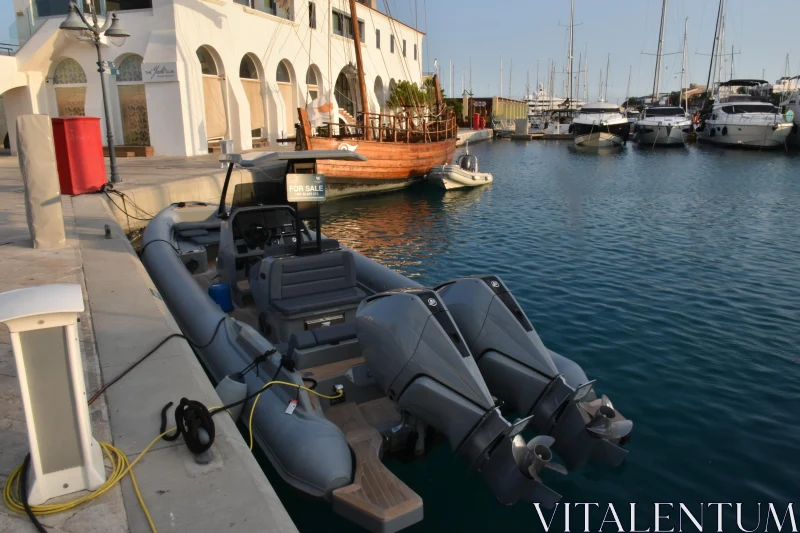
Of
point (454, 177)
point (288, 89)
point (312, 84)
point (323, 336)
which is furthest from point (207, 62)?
point (323, 336)

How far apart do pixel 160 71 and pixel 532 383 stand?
2240 centimetres

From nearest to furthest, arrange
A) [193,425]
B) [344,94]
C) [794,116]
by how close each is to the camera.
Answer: [193,425] → [344,94] → [794,116]

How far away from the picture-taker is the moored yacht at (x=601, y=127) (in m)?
43.1

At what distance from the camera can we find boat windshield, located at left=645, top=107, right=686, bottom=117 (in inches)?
1807

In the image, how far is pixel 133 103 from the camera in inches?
927

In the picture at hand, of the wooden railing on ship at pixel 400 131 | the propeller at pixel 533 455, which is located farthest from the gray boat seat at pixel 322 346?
the wooden railing on ship at pixel 400 131

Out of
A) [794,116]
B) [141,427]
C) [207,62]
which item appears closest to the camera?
[141,427]

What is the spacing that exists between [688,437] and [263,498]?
4331 millimetres

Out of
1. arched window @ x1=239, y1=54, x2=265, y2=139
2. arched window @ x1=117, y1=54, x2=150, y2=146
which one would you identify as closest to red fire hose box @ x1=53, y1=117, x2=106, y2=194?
arched window @ x1=117, y1=54, x2=150, y2=146


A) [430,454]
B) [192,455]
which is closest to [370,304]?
[430,454]

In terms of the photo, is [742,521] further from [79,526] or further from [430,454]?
[79,526]

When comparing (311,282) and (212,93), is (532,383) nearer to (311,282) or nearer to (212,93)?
(311,282)

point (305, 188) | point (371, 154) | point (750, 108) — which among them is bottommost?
point (371, 154)

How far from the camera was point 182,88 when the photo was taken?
22375mm
